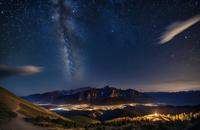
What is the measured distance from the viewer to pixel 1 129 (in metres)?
143

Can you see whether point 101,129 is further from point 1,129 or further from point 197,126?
point 197,126

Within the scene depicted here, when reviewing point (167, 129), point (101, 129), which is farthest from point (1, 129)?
point (167, 129)

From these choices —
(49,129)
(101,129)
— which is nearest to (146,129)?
(101,129)

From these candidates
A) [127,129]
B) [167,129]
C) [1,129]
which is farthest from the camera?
[127,129]

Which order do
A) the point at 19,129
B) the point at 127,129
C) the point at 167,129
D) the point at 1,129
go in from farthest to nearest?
1. the point at 127,129
2. the point at 167,129
3. the point at 19,129
4. the point at 1,129

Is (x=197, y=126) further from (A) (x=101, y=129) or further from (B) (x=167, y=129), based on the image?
(A) (x=101, y=129)

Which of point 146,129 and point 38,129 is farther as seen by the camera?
point 146,129

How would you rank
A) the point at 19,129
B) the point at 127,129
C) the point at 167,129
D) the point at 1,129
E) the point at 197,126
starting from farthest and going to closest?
the point at 127,129
the point at 167,129
the point at 19,129
the point at 1,129
the point at 197,126

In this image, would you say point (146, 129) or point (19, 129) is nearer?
point (19, 129)

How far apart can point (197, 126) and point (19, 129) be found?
11205 cm

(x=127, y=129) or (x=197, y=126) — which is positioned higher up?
(x=197, y=126)

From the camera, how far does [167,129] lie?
17150 centimetres

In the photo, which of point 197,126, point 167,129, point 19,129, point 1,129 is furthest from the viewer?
point 167,129

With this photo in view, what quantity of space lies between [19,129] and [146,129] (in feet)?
266
